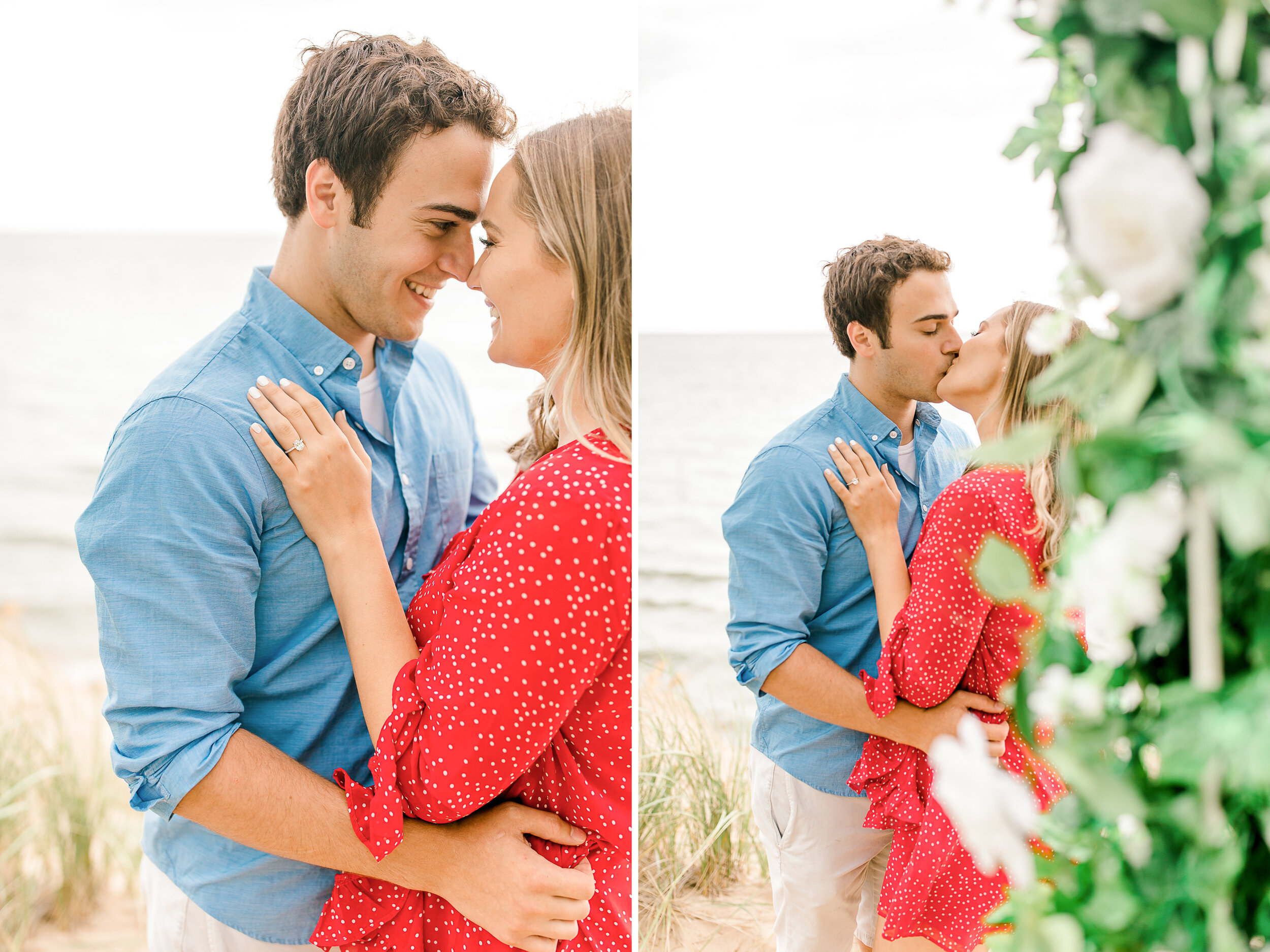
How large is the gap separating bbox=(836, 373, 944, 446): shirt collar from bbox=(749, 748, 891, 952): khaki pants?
1.83 feet

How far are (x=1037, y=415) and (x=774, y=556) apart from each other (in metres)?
A: 0.43

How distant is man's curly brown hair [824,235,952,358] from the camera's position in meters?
1.17

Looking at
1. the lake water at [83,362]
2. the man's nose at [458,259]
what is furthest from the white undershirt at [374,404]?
the lake water at [83,362]

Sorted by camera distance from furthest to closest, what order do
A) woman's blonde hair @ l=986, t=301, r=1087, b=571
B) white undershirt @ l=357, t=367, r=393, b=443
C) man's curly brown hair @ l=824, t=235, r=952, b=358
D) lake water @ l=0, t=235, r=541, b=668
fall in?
lake water @ l=0, t=235, r=541, b=668, white undershirt @ l=357, t=367, r=393, b=443, man's curly brown hair @ l=824, t=235, r=952, b=358, woman's blonde hair @ l=986, t=301, r=1087, b=571

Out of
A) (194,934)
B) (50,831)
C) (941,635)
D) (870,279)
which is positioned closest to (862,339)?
(870,279)

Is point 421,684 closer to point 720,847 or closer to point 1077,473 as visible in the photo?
point 720,847

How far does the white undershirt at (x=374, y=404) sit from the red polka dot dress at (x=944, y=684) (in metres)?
0.98

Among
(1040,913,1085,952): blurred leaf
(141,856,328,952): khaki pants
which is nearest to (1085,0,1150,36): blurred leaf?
(1040,913,1085,952): blurred leaf

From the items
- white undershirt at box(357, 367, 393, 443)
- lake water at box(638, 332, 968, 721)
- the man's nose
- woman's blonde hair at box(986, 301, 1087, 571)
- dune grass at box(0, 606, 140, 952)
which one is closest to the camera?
woman's blonde hair at box(986, 301, 1087, 571)

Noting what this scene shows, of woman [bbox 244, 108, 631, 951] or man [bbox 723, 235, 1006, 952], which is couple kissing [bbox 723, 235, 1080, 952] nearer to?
man [bbox 723, 235, 1006, 952]

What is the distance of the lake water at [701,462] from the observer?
131 centimetres

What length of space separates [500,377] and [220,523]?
4.23ft

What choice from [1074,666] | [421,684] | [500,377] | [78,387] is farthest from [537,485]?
[78,387]

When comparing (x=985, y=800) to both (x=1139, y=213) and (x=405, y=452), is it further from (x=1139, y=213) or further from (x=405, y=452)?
(x=405, y=452)
